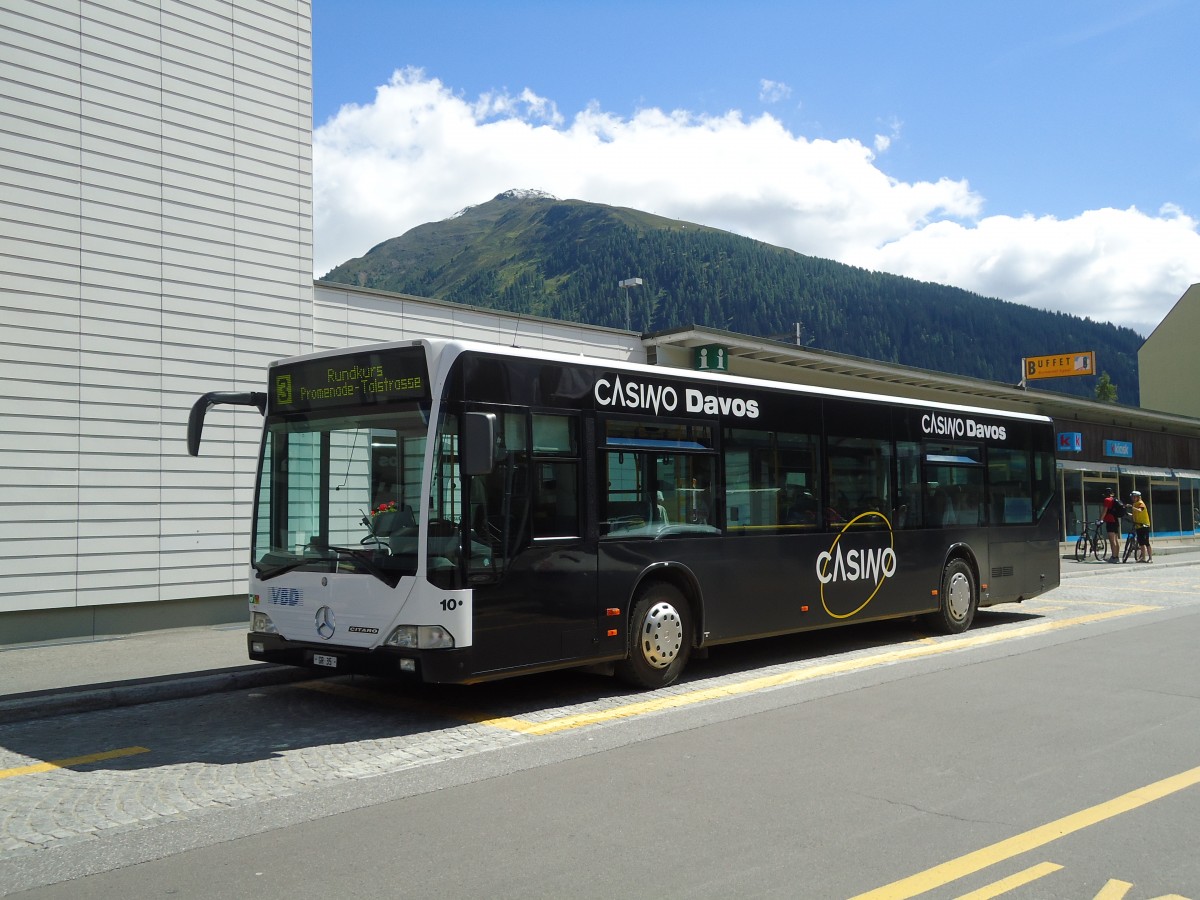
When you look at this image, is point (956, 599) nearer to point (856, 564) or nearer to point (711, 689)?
point (856, 564)

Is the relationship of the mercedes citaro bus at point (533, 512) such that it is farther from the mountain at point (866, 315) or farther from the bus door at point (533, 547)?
the mountain at point (866, 315)

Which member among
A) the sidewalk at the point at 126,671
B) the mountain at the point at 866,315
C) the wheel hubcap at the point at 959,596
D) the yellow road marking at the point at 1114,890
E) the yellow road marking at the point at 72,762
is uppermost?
the mountain at the point at 866,315

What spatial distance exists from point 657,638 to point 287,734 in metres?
3.28

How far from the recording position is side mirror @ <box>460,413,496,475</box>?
746cm

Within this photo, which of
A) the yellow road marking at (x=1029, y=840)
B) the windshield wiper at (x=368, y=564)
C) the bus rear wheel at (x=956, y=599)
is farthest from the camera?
the bus rear wheel at (x=956, y=599)

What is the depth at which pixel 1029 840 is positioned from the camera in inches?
196

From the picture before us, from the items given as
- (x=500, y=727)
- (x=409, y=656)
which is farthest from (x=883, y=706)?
(x=409, y=656)

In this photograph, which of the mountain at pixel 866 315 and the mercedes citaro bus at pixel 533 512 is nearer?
the mercedes citaro bus at pixel 533 512

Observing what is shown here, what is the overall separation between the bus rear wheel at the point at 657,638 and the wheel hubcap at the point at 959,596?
5046 mm

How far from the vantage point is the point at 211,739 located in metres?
7.46

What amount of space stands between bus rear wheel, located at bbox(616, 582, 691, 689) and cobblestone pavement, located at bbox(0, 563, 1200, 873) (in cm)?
19

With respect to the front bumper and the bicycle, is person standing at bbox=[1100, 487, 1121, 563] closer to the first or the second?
the bicycle

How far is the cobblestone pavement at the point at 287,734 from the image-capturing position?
5.84 metres

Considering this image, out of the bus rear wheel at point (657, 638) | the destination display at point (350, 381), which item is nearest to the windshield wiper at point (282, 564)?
the destination display at point (350, 381)
